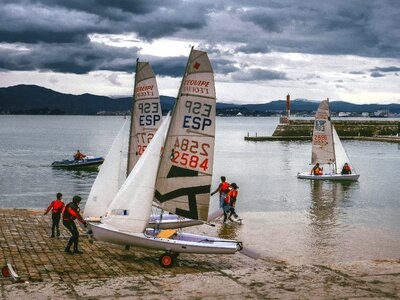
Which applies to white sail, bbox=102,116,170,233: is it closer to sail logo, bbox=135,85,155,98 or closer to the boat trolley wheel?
the boat trolley wheel

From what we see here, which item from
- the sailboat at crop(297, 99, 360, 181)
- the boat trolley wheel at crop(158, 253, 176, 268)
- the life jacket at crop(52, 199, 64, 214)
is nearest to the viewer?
the boat trolley wheel at crop(158, 253, 176, 268)

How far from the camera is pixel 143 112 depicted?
22.0 metres

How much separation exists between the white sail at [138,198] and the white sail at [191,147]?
0.49 m

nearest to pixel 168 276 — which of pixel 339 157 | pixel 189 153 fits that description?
pixel 189 153

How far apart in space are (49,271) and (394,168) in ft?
185

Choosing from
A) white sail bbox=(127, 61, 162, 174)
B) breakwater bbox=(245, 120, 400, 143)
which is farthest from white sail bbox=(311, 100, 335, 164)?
breakwater bbox=(245, 120, 400, 143)

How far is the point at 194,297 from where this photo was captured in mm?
11891

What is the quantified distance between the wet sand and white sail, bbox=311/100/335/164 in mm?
32867

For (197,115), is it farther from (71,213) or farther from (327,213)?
(327,213)

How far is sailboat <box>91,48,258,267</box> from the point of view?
595 inches

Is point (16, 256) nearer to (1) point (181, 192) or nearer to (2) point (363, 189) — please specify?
(1) point (181, 192)

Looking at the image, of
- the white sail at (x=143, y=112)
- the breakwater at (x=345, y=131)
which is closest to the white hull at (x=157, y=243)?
the white sail at (x=143, y=112)

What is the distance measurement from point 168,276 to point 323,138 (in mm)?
38673

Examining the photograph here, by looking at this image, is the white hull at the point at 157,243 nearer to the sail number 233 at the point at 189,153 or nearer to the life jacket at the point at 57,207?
the sail number 233 at the point at 189,153
